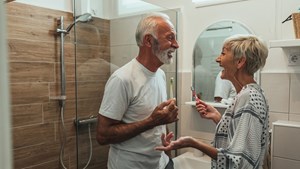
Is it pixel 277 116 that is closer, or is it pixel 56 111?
pixel 277 116

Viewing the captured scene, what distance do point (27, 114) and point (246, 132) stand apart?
1.30m

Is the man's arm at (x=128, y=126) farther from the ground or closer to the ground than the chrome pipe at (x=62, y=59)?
closer to the ground

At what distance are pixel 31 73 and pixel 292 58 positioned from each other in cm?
159

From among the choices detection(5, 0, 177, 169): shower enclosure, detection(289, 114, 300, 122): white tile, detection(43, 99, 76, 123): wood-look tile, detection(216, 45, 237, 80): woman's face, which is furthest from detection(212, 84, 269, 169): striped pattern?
detection(43, 99, 76, 123): wood-look tile

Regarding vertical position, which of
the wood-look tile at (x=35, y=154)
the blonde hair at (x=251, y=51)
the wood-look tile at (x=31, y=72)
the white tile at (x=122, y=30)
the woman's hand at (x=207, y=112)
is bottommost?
the wood-look tile at (x=35, y=154)

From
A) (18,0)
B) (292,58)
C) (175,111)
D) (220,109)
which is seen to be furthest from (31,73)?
(292,58)

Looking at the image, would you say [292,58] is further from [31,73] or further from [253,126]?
[31,73]

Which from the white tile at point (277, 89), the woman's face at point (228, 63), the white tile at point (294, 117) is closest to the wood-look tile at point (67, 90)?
the woman's face at point (228, 63)

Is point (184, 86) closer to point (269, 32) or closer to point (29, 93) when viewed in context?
point (269, 32)

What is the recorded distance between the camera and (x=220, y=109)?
1.78m

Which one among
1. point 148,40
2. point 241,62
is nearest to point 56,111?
point 148,40

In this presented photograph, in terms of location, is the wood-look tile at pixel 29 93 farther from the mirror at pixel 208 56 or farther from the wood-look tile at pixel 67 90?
the mirror at pixel 208 56

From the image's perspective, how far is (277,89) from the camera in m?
1.55

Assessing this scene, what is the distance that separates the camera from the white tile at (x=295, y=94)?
4.84ft
